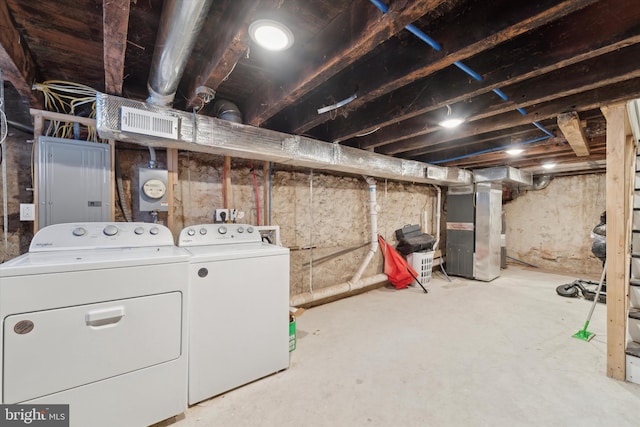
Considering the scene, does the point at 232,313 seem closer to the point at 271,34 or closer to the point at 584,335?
the point at 271,34

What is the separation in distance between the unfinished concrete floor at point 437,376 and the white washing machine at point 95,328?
1.14 feet

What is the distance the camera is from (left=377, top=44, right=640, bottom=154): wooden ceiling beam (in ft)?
5.01

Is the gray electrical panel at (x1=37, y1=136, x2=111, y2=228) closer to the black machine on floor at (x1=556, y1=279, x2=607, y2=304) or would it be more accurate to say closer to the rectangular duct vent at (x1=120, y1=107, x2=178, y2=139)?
the rectangular duct vent at (x1=120, y1=107, x2=178, y2=139)

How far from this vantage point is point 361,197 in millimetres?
3918

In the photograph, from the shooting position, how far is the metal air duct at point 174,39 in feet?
3.38

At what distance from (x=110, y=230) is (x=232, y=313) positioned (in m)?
0.95

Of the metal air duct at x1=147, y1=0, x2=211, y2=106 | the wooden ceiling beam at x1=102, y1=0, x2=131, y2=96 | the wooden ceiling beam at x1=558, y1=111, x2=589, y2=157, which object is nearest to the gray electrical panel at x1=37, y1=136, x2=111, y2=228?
the wooden ceiling beam at x1=102, y1=0, x2=131, y2=96

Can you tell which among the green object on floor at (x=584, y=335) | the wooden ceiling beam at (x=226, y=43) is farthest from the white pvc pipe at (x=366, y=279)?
the wooden ceiling beam at (x=226, y=43)

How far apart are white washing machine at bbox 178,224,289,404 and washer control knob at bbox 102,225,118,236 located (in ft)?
1.28

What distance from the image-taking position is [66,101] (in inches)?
79.7

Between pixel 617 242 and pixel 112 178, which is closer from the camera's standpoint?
pixel 617 242

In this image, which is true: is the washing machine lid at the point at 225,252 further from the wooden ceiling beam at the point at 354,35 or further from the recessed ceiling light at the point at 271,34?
the recessed ceiling light at the point at 271,34

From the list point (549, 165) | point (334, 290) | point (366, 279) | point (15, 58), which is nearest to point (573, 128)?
point (549, 165)

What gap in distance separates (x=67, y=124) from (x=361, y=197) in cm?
322
